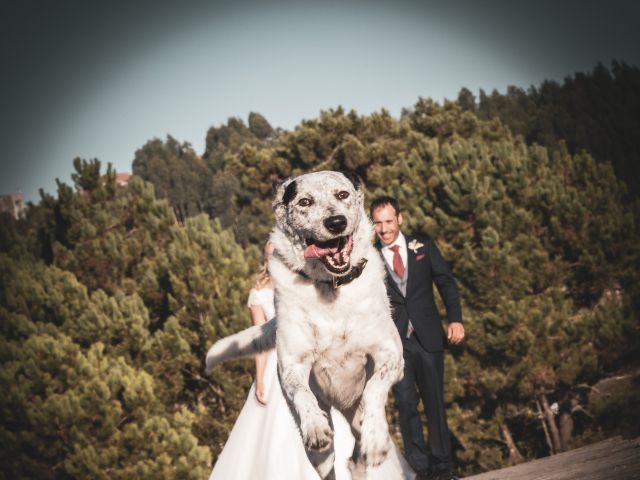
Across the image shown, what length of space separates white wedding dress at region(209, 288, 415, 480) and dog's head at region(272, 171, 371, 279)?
1.98 meters

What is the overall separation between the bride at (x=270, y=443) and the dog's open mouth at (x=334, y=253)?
167 cm

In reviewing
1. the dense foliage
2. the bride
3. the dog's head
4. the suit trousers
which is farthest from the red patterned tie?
the dense foliage

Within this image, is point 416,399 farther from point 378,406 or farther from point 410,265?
point 378,406

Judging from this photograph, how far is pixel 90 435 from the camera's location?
11.0 metres

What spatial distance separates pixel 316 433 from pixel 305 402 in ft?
0.67

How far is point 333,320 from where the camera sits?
2912mm

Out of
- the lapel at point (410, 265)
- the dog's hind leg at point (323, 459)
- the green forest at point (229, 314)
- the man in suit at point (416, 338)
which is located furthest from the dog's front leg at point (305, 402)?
the green forest at point (229, 314)

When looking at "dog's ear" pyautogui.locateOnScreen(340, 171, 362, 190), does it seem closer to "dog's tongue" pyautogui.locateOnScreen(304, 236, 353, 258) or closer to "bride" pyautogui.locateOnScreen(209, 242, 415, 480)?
"dog's tongue" pyautogui.locateOnScreen(304, 236, 353, 258)

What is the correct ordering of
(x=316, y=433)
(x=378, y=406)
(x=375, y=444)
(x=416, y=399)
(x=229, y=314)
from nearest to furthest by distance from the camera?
(x=316, y=433) → (x=375, y=444) → (x=378, y=406) → (x=416, y=399) → (x=229, y=314)

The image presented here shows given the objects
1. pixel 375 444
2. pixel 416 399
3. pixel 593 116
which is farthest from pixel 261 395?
pixel 593 116

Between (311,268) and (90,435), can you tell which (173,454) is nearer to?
(90,435)

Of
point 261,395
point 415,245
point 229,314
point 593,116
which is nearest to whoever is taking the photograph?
point 415,245

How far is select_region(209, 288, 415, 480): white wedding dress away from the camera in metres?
4.54

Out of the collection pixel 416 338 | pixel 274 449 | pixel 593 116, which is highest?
pixel 593 116
